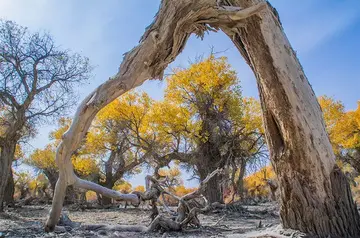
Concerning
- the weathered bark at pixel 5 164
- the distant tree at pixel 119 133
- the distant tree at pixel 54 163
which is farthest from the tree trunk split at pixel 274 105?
the distant tree at pixel 54 163

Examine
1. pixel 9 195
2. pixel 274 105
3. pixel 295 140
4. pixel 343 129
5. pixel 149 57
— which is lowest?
pixel 9 195

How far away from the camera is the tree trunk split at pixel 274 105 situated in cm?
320

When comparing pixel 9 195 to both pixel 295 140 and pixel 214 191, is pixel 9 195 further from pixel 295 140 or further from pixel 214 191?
pixel 295 140

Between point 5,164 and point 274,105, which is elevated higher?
point 5,164

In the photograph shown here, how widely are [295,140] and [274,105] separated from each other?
0.52 meters

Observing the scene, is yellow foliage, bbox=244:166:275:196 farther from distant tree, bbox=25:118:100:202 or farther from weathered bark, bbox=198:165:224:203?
distant tree, bbox=25:118:100:202

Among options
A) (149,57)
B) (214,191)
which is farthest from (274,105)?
(214,191)

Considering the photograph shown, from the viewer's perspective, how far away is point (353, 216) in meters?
3.25

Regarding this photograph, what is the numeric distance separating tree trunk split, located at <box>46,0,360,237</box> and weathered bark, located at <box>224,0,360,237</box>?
0.4 inches

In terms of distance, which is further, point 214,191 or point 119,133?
point 119,133

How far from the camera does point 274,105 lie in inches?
140

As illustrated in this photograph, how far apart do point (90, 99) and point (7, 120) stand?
1063 centimetres

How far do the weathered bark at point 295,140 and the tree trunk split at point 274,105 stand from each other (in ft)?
0.04

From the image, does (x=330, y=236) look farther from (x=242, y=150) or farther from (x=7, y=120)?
(x=7, y=120)
